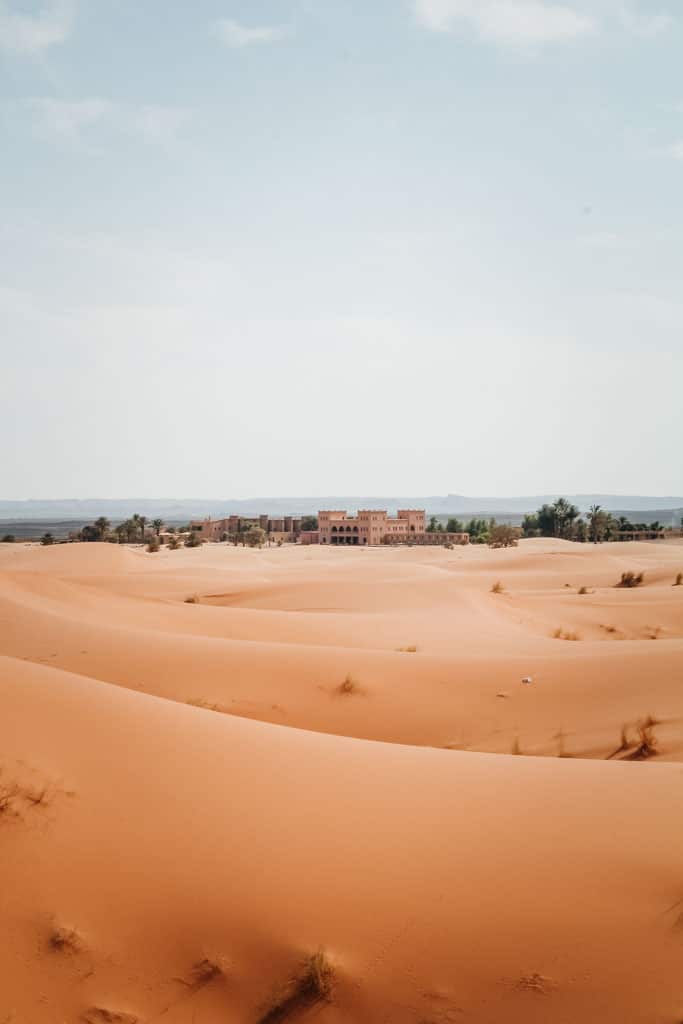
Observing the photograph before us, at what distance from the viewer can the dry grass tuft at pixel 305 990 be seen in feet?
9.36

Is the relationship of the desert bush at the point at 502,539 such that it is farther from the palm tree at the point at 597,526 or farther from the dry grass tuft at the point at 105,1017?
the dry grass tuft at the point at 105,1017

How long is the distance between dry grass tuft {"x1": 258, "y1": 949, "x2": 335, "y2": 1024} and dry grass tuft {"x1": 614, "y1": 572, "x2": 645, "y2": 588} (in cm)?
2103

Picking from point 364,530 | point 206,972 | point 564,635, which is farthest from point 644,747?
point 364,530

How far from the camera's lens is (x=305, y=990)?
293 cm

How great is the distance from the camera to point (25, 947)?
3113 mm

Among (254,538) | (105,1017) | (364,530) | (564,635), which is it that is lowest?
(254,538)

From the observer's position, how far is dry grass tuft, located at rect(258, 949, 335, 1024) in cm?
285

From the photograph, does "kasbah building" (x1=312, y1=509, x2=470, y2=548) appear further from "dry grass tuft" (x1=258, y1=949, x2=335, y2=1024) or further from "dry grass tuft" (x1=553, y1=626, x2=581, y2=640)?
"dry grass tuft" (x1=258, y1=949, x2=335, y2=1024)

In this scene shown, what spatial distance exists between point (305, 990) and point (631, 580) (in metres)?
21.8

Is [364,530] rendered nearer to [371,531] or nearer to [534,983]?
[371,531]

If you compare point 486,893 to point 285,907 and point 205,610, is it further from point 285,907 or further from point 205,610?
point 205,610

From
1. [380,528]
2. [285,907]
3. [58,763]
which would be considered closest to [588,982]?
[285,907]

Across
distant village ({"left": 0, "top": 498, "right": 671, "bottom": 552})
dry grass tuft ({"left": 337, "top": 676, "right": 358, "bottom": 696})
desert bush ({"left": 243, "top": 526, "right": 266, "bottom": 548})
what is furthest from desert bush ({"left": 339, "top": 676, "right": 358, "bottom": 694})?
desert bush ({"left": 243, "top": 526, "right": 266, "bottom": 548})

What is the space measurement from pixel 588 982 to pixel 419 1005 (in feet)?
2.04
